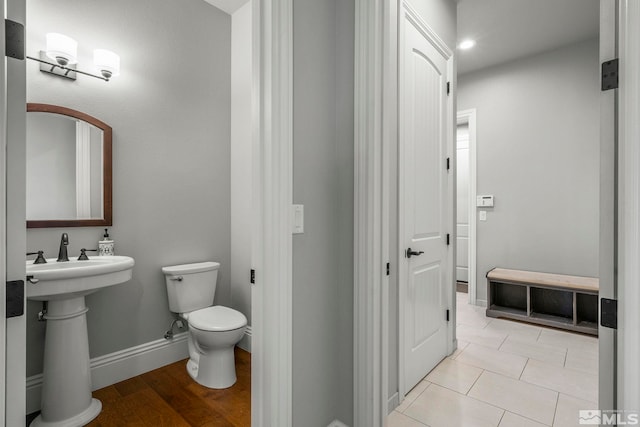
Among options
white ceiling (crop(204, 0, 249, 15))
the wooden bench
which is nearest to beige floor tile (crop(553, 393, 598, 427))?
the wooden bench

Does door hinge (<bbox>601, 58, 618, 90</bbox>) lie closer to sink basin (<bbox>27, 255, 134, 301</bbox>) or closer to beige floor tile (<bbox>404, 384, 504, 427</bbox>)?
beige floor tile (<bbox>404, 384, 504, 427</bbox>)

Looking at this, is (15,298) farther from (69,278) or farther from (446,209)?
(446,209)

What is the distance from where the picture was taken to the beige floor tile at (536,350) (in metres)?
2.48

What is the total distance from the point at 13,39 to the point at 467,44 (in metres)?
3.67

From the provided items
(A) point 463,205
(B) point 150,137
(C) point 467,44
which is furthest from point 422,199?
(A) point 463,205

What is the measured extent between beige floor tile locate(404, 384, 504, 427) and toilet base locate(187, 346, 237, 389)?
113 cm

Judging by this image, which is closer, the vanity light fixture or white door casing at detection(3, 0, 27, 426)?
white door casing at detection(3, 0, 27, 426)

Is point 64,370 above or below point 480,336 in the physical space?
above

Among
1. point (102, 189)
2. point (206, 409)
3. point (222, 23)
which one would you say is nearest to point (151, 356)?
point (206, 409)

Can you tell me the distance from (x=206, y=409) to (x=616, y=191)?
2142 mm

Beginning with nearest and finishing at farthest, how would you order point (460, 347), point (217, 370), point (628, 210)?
point (628, 210) < point (217, 370) < point (460, 347)

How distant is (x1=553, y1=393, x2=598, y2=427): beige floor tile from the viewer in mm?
1714

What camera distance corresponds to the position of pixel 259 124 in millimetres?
1251

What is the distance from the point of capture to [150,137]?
2.30 m
